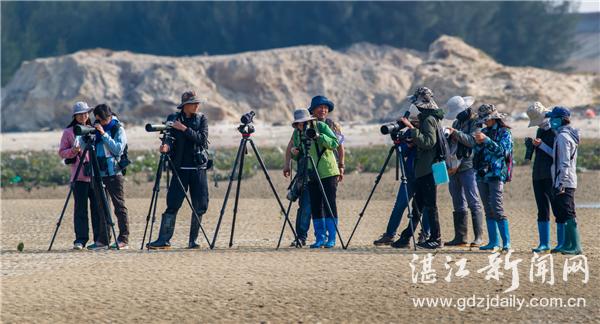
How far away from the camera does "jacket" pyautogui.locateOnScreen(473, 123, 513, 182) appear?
11.6 m

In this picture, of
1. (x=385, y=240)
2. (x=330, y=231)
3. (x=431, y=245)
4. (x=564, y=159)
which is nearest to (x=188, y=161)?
(x=330, y=231)

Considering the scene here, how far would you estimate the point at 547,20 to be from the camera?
5488cm

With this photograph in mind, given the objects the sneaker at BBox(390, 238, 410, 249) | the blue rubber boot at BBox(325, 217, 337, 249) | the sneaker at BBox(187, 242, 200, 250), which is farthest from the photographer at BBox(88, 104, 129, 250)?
the sneaker at BBox(390, 238, 410, 249)

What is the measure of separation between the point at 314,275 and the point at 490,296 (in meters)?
1.66

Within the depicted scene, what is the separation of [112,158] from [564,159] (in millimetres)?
4681

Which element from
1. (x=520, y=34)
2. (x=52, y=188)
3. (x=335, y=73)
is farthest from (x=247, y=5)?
(x=52, y=188)

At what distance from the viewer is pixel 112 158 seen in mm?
12742

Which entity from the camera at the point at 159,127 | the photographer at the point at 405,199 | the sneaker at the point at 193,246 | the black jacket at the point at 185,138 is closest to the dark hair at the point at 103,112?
the black jacket at the point at 185,138

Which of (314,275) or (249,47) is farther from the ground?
(249,47)

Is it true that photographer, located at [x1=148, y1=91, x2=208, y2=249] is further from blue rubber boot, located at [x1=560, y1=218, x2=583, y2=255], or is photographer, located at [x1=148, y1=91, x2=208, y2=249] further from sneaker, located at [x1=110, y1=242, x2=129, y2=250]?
blue rubber boot, located at [x1=560, y1=218, x2=583, y2=255]

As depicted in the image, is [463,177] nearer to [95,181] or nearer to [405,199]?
[405,199]

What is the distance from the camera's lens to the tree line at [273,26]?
171ft

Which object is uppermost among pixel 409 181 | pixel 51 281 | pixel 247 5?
pixel 247 5

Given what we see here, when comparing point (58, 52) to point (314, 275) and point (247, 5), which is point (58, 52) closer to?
point (247, 5)
